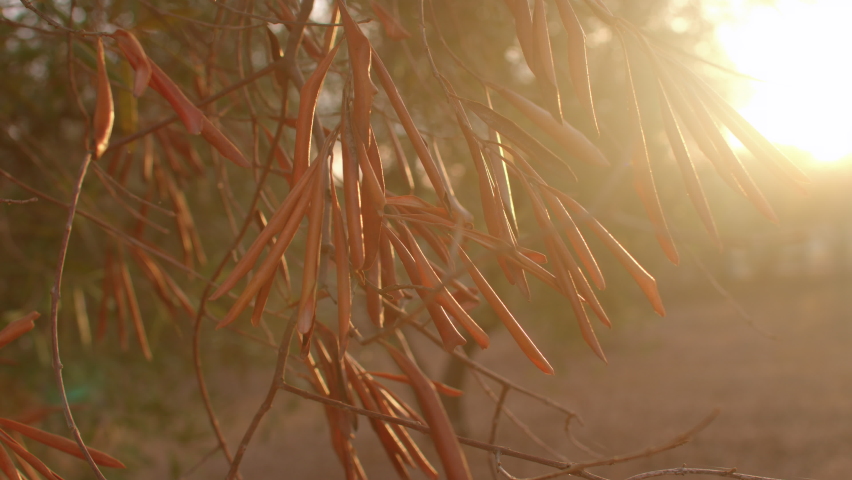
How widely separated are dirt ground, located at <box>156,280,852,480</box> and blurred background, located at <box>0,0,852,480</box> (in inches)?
1.2

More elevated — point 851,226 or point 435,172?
point 851,226

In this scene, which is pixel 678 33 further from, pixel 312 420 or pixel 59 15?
pixel 312 420

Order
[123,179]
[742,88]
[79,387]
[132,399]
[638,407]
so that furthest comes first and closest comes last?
[638,407] → [742,88] → [132,399] → [79,387] → [123,179]

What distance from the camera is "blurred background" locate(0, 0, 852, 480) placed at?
1.89 m

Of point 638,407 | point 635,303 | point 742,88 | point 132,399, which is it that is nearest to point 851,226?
point 638,407

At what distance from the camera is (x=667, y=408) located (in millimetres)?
6293

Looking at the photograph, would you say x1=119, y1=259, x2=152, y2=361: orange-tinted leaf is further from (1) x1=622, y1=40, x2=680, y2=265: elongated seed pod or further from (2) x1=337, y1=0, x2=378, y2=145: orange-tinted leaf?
(1) x1=622, y1=40, x2=680, y2=265: elongated seed pod

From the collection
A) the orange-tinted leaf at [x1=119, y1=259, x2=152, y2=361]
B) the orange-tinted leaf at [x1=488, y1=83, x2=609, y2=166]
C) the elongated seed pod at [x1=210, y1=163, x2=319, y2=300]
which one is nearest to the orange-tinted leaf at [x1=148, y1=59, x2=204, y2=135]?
the elongated seed pod at [x1=210, y1=163, x2=319, y2=300]

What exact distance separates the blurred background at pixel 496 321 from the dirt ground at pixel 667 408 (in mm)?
29

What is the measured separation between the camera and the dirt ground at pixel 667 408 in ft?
15.7

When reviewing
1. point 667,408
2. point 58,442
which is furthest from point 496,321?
point 58,442

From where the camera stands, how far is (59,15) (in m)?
1.43

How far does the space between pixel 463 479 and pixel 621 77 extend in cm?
331

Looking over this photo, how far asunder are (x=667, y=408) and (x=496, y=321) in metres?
2.77
